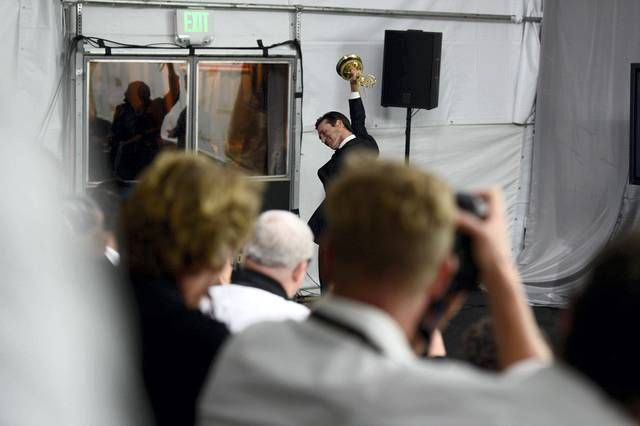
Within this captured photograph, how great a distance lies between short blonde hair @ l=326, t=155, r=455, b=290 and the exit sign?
17.6 ft

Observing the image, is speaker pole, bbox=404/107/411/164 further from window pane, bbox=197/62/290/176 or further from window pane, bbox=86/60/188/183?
window pane, bbox=86/60/188/183

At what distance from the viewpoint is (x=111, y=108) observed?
634cm

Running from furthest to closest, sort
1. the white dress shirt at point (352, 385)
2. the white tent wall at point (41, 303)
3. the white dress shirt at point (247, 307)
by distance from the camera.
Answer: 1. the white dress shirt at point (247, 307)
2. the white dress shirt at point (352, 385)
3. the white tent wall at point (41, 303)

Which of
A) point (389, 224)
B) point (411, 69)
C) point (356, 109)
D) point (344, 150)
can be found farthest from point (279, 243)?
point (411, 69)

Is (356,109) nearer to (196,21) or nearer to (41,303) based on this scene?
(196,21)

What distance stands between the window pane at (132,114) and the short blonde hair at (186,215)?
4.73 metres

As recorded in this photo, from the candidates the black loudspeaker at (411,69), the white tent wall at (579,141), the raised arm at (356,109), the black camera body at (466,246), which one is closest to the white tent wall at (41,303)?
the black camera body at (466,246)

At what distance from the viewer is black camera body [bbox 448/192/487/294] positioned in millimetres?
1336

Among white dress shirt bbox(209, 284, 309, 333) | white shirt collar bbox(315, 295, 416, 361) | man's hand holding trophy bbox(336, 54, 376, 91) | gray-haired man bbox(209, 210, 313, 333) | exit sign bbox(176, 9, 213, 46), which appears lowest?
white dress shirt bbox(209, 284, 309, 333)

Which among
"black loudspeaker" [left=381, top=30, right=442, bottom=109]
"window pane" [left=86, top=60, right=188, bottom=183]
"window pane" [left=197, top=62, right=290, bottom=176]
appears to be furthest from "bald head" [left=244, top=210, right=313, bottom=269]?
"black loudspeaker" [left=381, top=30, right=442, bottom=109]

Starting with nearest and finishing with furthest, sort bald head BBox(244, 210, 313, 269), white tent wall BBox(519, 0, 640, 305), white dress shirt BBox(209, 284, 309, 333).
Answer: white dress shirt BBox(209, 284, 309, 333) < bald head BBox(244, 210, 313, 269) < white tent wall BBox(519, 0, 640, 305)

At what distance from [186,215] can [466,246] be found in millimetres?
481

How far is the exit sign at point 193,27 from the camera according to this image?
643 centimetres

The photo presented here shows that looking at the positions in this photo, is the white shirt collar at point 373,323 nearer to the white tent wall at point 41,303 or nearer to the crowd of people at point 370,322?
the crowd of people at point 370,322
